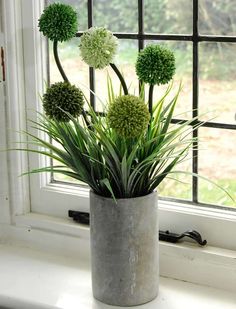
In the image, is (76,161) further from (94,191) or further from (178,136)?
(178,136)

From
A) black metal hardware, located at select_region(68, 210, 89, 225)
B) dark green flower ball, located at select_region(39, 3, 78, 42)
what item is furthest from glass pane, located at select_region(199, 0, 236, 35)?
black metal hardware, located at select_region(68, 210, 89, 225)

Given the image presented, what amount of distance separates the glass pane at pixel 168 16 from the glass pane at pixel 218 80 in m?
0.06

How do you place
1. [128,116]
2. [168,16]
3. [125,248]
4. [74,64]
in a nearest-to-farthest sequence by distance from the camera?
[128,116] → [125,248] → [168,16] → [74,64]

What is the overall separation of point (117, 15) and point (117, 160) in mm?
362

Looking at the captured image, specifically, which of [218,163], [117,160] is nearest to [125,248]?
[117,160]

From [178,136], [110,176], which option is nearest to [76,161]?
[110,176]

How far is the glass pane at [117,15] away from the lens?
55.7 inches

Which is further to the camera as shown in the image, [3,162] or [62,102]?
[3,162]

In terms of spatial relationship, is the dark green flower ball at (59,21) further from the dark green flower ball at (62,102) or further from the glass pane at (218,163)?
the glass pane at (218,163)

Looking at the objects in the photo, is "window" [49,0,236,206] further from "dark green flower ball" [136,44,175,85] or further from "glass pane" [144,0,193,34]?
"dark green flower ball" [136,44,175,85]

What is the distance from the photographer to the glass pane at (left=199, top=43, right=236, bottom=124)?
134cm

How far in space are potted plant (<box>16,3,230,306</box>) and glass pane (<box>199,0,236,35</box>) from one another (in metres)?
0.17

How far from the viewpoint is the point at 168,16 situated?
1382mm

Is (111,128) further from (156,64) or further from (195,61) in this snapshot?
(195,61)
